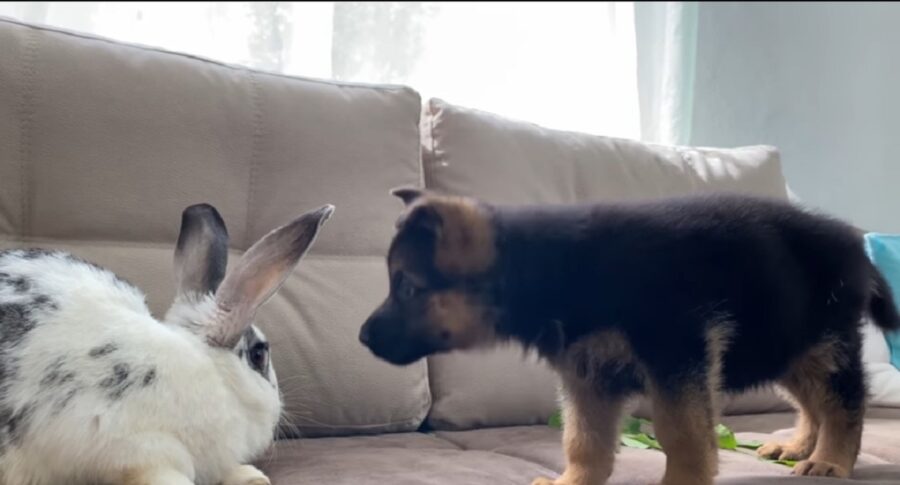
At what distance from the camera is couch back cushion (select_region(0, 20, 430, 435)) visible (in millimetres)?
1427

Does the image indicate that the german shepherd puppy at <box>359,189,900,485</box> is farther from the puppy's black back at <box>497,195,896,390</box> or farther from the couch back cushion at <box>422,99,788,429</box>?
the couch back cushion at <box>422,99,788,429</box>

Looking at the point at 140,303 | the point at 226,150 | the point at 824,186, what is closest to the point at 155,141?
the point at 226,150

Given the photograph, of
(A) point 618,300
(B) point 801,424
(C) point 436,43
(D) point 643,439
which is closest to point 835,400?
(B) point 801,424

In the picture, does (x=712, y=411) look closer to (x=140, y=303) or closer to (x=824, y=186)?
(x=140, y=303)

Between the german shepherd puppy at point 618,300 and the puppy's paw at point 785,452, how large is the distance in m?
0.13

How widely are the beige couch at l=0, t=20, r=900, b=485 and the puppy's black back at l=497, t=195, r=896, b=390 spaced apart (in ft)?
0.54

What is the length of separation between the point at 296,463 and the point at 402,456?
6.5 inches

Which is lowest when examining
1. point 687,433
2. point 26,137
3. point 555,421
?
point 555,421

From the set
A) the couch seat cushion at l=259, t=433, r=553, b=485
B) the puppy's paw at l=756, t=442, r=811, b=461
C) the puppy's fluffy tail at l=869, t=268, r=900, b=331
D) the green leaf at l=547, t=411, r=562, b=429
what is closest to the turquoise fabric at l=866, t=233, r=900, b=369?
the puppy's fluffy tail at l=869, t=268, r=900, b=331

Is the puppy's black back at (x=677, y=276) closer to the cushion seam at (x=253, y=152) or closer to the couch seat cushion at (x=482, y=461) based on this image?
the couch seat cushion at (x=482, y=461)

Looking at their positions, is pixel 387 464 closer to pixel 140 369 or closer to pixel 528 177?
pixel 140 369

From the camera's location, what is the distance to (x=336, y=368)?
1.56 m

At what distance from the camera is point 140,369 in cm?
104

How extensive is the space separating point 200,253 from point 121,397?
295 mm
